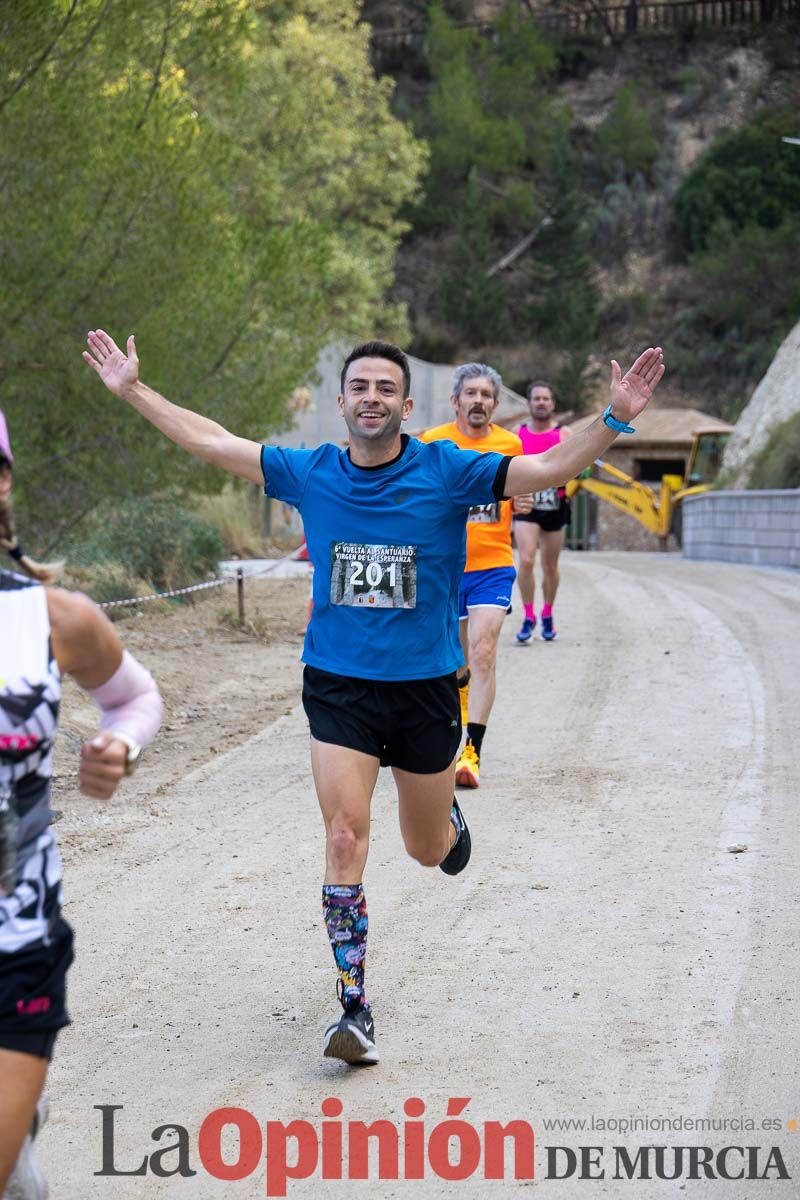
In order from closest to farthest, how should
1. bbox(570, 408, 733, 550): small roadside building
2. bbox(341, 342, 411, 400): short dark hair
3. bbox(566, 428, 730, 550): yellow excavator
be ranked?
bbox(341, 342, 411, 400): short dark hair < bbox(566, 428, 730, 550): yellow excavator < bbox(570, 408, 733, 550): small roadside building

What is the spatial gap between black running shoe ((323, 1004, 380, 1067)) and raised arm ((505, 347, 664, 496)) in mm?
1630

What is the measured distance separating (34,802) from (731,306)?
210 feet

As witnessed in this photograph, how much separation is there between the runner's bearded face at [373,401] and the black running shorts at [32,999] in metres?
2.20

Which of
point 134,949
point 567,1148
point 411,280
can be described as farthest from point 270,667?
point 411,280

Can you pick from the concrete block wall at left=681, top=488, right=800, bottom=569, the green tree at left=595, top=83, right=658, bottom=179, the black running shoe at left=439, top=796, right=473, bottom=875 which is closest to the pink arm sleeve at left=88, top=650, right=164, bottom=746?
the black running shoe at left=439, top=796, right=473, bottom=875

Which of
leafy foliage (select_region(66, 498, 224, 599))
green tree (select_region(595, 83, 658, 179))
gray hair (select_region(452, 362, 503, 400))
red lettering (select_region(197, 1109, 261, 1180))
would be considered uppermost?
green tree (select_region(595, 83, 658, 179))

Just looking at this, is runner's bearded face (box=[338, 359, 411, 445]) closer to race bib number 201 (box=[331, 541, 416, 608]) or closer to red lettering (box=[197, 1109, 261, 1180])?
race bib number 201 (box=[331, 541, 416, 608])

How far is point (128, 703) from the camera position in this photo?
10.8ft

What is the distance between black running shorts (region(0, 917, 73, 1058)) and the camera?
115 inches

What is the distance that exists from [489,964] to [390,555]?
1686 millimetres

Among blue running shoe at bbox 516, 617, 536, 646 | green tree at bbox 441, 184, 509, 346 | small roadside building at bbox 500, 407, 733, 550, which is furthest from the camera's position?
green tree at bbox 441, 184, 509, 346

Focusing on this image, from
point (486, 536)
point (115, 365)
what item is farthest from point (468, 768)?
point (115, 365)

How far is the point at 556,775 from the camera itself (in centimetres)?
865

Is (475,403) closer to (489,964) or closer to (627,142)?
(489,964)
